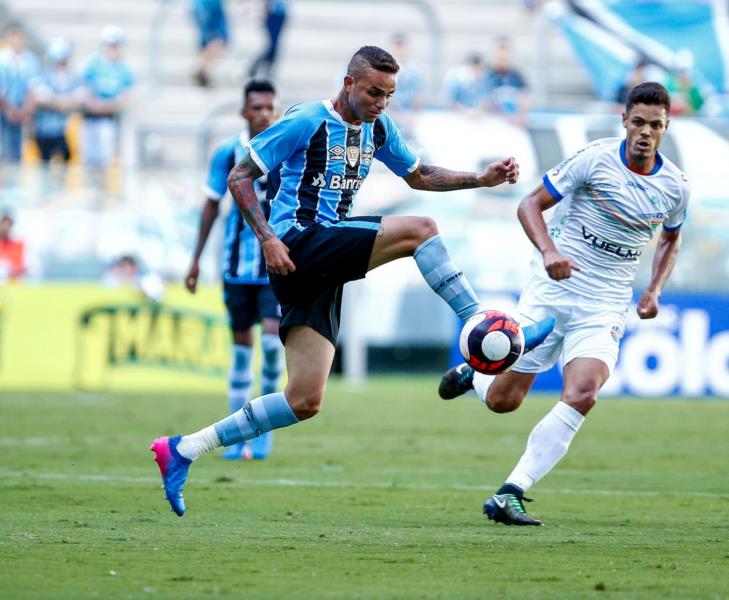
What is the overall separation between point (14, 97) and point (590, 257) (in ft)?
46.4

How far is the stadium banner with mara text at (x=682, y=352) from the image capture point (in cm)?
1791

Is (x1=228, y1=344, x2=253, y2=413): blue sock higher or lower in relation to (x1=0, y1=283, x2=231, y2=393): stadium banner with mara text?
higher

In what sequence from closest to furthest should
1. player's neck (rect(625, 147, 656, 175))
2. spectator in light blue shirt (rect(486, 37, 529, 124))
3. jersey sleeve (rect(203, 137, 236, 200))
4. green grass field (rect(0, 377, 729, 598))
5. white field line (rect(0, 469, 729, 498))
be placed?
green grass field (rect(0, 377, 729, 598))
player's neck (rect(625, 147, 656, 175))
white field line (rect(0, 469, 729, 498))
jersey sleeve (rect(203, 137, 236, 200))
spectator in light blue shirt (rect(486, 37, 529, 124))

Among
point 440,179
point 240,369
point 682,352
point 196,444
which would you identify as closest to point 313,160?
point 440,179

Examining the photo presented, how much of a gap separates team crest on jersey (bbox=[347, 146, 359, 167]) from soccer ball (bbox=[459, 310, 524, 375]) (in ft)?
3.33

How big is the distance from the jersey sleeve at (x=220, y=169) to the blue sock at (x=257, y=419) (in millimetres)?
3501

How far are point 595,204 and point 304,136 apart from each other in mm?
1902

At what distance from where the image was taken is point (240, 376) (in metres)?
10.6

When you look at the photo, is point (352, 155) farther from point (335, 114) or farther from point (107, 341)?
point (107, 341)

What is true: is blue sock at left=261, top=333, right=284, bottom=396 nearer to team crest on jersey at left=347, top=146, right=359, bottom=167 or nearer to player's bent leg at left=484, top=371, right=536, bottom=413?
player's bent leg at left=484, top=371, right=536, bottom=413

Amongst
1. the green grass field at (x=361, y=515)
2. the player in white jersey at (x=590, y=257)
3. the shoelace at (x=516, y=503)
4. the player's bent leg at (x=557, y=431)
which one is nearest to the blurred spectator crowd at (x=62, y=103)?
the green grass field at (x=361, y=515)

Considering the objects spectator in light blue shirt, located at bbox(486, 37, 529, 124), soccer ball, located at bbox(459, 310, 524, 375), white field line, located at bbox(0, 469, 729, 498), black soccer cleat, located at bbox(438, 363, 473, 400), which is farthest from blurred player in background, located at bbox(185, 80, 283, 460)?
spectator in light blue shirt, located at bbox(486, 37, 529, 124)

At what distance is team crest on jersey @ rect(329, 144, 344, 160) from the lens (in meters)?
7.12

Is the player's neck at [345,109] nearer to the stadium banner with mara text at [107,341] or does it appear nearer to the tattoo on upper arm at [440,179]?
the tattoo on upper arm at [440,179]
